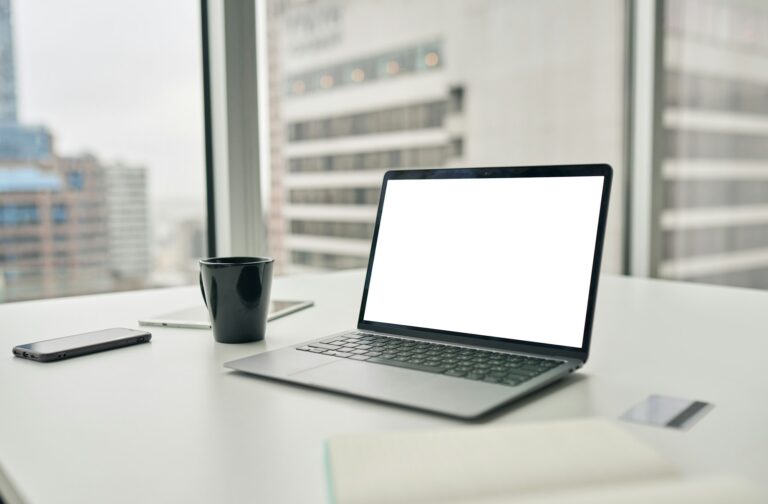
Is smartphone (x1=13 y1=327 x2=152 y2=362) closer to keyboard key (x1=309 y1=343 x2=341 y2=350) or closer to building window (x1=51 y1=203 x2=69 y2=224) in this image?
keyboard key (x1=309 y1=343 x2=341 y2=350)

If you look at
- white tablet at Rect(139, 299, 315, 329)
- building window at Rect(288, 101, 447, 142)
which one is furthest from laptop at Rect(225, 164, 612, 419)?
building window at Rect(288, 101, 447, 142)

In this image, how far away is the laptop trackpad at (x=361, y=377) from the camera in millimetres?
657

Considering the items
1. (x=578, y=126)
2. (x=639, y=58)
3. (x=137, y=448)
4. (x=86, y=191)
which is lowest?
(x=137, y=448)

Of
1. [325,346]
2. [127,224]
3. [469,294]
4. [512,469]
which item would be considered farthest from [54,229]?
[512,469]

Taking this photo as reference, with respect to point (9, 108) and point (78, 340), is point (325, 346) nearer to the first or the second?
point (78, 340)

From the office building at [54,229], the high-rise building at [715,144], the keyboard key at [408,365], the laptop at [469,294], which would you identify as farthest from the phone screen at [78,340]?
the high-rise building at [715,144]

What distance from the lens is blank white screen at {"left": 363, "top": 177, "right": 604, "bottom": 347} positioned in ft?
2.46

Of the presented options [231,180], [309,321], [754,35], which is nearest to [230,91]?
[231,180]

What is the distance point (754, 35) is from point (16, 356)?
2.67 m

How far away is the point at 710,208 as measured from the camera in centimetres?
277

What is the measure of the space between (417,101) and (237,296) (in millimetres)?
2367

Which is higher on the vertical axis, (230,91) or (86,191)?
(230,91)

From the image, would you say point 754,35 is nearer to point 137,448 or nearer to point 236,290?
point 236,290

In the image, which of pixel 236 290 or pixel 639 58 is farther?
pixel 639 58
